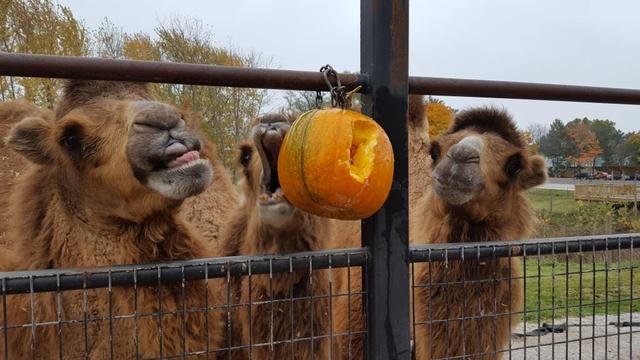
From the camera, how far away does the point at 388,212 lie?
2.27m

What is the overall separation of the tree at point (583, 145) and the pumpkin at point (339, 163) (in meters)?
20.7

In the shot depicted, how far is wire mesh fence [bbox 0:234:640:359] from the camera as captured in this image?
2031mm

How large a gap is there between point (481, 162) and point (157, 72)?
2382 millimetres

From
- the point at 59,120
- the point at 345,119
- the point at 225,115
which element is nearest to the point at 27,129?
the point at 59,120

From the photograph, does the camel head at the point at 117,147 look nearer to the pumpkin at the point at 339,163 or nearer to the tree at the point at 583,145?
the pumpkin at the point at 339,163

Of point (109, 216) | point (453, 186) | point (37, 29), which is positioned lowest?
point (109, 216)

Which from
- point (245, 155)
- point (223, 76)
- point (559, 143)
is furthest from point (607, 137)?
point (223, 76)

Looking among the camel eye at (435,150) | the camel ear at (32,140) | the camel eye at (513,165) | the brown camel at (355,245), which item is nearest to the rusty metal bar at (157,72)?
the brown camel at (355,245)

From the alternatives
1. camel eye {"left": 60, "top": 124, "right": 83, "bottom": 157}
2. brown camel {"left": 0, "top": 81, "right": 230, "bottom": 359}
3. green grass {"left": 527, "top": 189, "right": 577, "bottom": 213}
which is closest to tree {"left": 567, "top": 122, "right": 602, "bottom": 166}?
green grass {"left": 527, "top": 189, "right": 577, "bottom": 213}

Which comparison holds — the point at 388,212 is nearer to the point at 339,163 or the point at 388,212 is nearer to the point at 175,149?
the point at 339,163

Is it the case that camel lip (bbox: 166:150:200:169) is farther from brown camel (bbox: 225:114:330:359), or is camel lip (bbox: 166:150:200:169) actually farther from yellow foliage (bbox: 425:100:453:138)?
yellow foliage (bbox: 425:100:453:138)

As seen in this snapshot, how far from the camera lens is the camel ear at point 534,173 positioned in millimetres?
4238

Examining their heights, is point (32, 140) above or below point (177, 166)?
above

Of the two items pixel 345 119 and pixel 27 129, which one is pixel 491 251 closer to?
pixel 345 119
